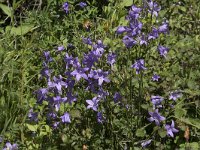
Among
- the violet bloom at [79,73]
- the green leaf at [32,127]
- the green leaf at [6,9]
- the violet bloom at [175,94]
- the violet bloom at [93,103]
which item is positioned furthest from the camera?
the green leaf at [6,9]

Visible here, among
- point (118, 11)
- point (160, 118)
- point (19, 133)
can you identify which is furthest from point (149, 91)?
point (118, 11)

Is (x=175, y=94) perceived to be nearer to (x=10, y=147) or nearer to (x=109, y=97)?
(x=109, y=97)

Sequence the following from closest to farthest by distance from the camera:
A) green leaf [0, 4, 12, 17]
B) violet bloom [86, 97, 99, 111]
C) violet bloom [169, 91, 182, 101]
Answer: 1. violet bloom [86, 97, 99, 111]
2. violet bloom [169, 91, 182, 101]
3. green leaf [0, 4, 12, 17]

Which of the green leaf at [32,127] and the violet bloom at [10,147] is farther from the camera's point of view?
the green leaf at [32,127]

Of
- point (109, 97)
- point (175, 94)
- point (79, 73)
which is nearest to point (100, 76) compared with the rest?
point (79, 73)

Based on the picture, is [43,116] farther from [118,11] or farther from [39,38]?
[118,11]

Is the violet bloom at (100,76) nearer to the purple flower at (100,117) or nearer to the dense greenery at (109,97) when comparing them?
the dense greenery at (109,97)

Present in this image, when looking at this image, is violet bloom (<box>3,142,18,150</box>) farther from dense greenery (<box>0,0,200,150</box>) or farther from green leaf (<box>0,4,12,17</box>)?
green leaf (<box>0,4,12,17</box>)

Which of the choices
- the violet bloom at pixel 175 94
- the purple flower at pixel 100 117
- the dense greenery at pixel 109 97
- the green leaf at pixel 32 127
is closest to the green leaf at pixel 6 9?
the dense greenery at pixel 109 97

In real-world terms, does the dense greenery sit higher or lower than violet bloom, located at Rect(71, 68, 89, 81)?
lower

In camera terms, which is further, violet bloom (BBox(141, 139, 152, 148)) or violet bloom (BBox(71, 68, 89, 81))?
violet bloom (BBox(141, 139, 152, 148))

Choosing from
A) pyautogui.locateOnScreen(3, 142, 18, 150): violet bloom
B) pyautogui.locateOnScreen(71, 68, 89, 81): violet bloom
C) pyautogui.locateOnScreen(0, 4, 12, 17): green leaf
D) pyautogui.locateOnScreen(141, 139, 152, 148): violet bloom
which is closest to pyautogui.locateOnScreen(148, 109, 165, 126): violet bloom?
pyautogui.locateOnScreen(141, 139, 152, 148): violet bloom

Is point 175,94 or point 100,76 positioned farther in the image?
point 175,94
